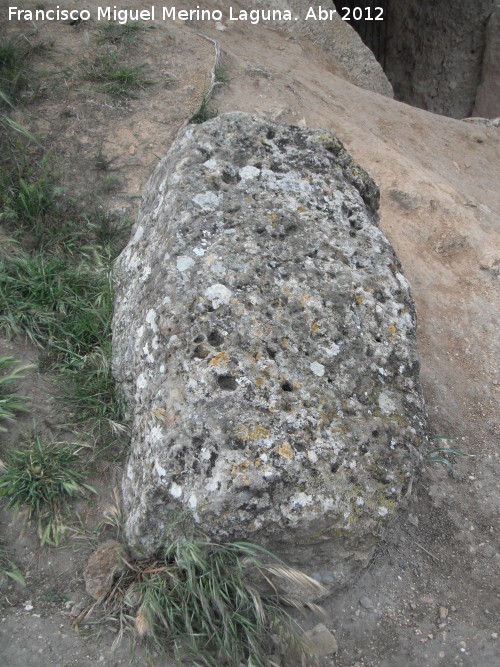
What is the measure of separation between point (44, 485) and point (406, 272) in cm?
243

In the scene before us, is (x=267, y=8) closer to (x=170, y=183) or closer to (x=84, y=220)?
(x=84, y=220)

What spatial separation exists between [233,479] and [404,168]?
3.11 meters

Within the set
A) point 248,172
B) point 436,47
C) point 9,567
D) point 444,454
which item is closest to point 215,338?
point 248,172

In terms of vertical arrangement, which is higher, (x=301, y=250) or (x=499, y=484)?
(x=301, y=250)

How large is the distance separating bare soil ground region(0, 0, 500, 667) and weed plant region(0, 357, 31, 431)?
6 cm

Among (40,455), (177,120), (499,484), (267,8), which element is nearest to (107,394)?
(40,455)

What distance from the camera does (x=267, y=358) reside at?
2.56 m

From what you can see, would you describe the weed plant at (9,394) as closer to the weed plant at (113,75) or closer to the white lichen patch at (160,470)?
the white lichen patch at (160,470)

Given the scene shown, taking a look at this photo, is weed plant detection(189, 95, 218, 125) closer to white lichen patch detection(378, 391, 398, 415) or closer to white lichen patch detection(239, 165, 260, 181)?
white lichen patch detection(239, 165, 260, 181)

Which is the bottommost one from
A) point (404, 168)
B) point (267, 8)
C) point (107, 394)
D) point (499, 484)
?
point (499, 484)

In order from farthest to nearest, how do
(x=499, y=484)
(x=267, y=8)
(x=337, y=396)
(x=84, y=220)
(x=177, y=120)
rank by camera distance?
(x=267, y=8) < (x=177, y=120) < (x=84, y=220) < (x=499, y=484) < (x=337, y=396)

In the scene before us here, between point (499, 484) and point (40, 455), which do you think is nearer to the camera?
point (40, 455)

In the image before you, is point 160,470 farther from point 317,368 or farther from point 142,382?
point 317,368

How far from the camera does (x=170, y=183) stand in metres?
3.04
